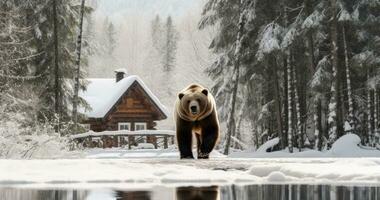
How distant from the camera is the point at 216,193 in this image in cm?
627

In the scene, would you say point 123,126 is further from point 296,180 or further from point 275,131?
point 296,180

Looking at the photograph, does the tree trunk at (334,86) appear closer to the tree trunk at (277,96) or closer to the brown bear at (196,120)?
the tree trunk at (277,96)

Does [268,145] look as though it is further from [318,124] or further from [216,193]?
[216,193]

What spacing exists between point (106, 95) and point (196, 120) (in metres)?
39.0

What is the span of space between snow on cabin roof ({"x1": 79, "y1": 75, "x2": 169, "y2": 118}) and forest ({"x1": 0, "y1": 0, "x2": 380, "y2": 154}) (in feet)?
30.2

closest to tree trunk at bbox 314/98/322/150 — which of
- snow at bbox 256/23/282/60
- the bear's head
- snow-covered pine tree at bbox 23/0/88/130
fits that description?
snow at bbox 256/23/282/60

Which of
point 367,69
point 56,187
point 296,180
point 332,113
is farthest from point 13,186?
point 367,69

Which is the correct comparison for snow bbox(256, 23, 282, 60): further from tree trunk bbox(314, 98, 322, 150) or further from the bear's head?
the bear's head

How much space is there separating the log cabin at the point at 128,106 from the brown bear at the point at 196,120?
36.5 meters

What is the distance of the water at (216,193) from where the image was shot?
5859 mm

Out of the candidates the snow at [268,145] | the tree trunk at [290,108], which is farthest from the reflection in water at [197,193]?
the snow at [268,145]

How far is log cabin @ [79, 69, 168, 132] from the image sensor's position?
165 feet

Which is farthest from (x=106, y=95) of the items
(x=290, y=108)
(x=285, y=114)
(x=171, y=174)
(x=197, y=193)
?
(x=197, y=193)

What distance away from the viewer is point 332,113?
95.8 ft
